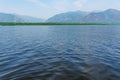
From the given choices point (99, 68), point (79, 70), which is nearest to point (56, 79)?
point (79, 70)

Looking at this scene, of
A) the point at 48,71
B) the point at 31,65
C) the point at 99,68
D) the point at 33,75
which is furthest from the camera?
the point at 31,65

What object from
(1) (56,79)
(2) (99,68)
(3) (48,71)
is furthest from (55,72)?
(2) (99,68)

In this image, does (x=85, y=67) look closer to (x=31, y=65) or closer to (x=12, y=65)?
(x=31, y=65)

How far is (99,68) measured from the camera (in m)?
15.7

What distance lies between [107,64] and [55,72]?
6.79 meters

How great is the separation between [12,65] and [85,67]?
855 cm

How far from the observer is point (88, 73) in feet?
45.8

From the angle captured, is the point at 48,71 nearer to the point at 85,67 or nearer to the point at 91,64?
the point at 85,67

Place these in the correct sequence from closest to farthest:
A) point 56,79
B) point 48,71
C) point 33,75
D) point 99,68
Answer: point 56,79, point 33,75, point 48,71, point 99,68

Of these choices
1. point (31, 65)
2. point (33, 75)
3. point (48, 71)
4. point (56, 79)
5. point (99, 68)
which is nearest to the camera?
point (56, 79)

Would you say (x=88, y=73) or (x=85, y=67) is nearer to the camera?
(x=88, y=73)

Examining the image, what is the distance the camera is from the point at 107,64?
17.2 meters

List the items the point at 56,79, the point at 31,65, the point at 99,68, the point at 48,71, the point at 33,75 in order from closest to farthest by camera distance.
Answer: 1. the point at 56,79
2. the point at 33,75
3. the point at 48,71
4. the point at 99,68
5. the point at 31,65

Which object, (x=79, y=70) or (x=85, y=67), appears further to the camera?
(x=85, y=67)
